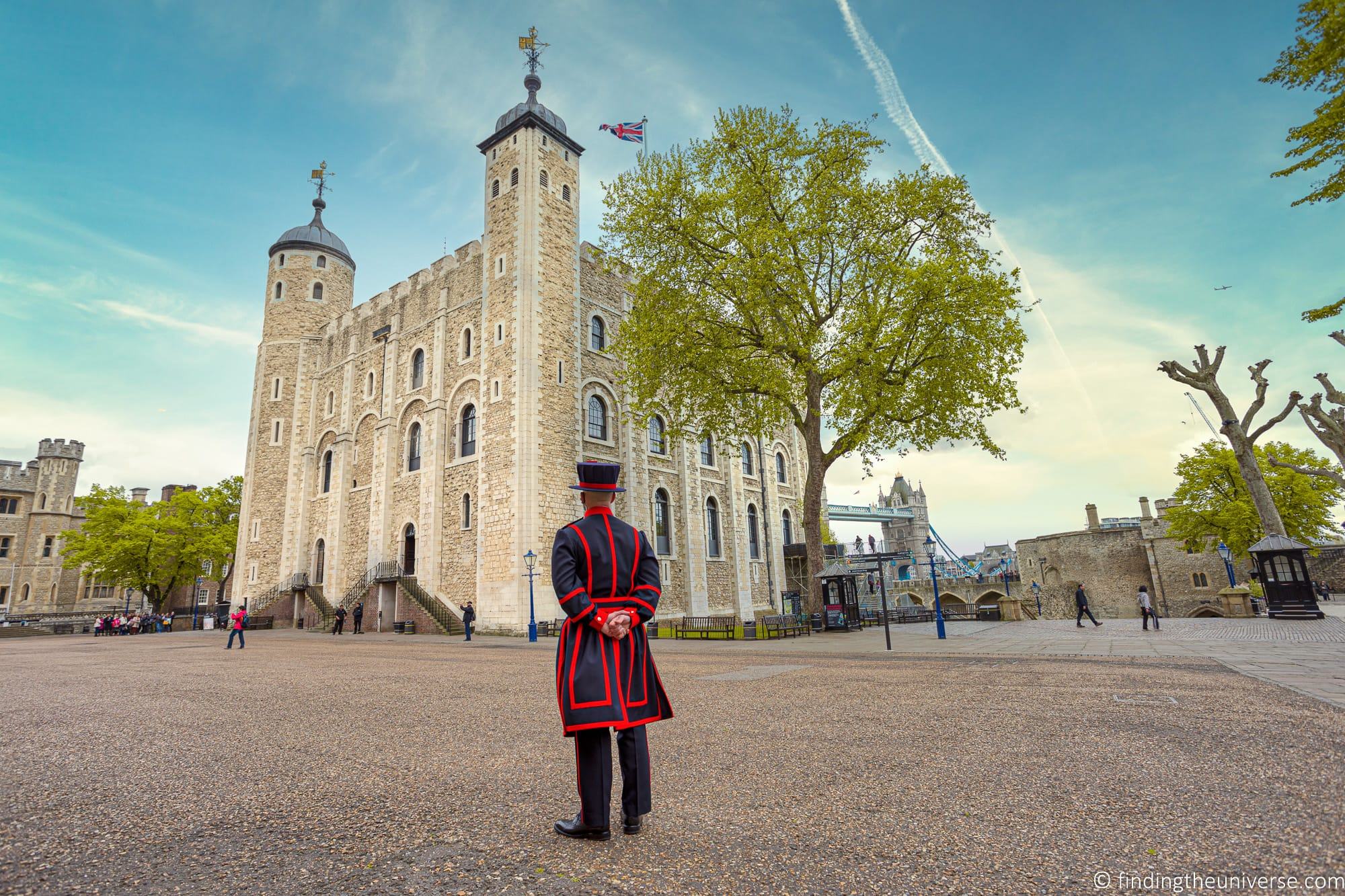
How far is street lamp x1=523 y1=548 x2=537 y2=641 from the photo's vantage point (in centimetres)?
2083

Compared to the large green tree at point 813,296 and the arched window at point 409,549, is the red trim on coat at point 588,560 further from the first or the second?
the arched window at point 409,549

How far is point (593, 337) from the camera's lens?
2806cm

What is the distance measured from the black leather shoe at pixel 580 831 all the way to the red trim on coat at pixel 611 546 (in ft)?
3.53

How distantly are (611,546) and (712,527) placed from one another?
96.2ft

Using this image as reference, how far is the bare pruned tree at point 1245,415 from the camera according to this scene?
18.8 meters

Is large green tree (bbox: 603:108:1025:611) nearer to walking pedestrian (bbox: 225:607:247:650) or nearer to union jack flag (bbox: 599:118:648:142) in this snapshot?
union jack flag (bbox: 599:118:648:142)

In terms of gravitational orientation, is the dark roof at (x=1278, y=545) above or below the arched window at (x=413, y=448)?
below

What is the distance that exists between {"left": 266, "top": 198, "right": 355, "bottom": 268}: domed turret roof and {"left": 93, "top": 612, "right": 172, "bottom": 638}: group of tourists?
839 inches

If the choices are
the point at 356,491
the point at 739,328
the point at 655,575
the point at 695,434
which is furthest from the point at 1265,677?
the point at 356,491

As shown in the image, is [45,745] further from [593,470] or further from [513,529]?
[513,529]

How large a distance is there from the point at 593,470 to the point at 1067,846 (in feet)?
9.17

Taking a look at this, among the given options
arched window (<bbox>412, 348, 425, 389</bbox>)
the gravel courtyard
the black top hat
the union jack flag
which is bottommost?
the gravel courtyard

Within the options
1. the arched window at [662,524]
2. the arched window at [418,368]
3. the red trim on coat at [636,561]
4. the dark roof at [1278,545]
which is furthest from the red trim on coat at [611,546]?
the arched window at [418,368]

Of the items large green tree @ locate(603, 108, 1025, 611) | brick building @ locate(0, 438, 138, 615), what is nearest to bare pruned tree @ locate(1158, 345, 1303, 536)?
large green tree @ locate(603, 108, 1025, 611)
